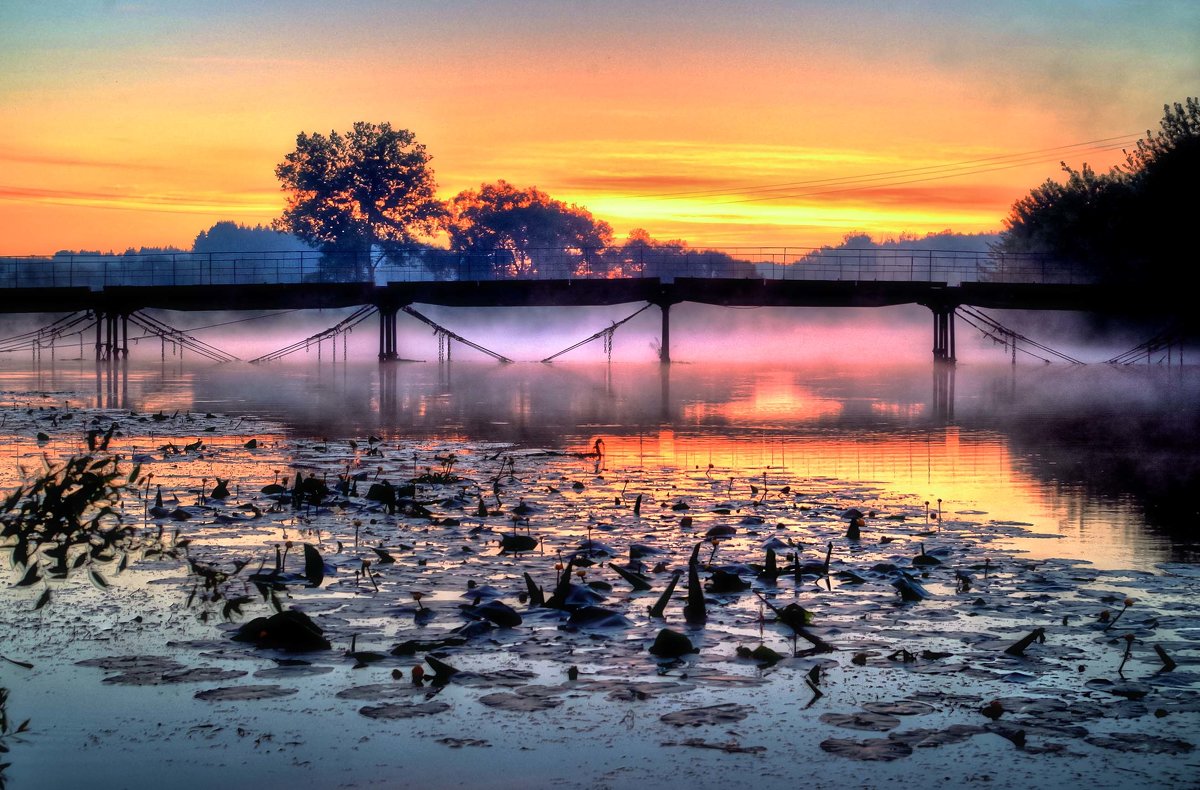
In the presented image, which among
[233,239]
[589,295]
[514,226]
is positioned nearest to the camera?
[589,295]

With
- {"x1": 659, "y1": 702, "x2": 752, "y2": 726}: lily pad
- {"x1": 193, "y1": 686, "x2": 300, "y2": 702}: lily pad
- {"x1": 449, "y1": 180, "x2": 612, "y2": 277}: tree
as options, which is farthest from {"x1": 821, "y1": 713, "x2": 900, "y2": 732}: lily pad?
{"x1": 449, "y1": 180, "x2": 612, "y2": 277}: tree

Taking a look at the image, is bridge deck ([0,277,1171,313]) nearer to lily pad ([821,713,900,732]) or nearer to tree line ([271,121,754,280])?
tree line ([271,121,754,280])

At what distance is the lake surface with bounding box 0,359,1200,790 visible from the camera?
5688 millimetres

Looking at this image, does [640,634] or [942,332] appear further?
[942,332]

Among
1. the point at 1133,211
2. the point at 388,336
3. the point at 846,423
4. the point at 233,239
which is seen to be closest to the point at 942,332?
the point at 1133,211

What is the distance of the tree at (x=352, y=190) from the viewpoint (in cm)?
10438

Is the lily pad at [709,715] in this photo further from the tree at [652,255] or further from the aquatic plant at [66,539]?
the tree at [652,255]

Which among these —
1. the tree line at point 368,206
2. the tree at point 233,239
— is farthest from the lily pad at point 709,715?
the tree at point 233,239

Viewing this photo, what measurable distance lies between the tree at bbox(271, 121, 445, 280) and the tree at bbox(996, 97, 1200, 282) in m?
52.6

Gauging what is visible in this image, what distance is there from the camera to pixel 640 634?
780cm

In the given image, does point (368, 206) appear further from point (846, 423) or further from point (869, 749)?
point (869, 749)

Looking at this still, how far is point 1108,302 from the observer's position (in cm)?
6600

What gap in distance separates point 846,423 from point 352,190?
8436 centimetres

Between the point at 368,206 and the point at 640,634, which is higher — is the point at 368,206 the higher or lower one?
the higher one
